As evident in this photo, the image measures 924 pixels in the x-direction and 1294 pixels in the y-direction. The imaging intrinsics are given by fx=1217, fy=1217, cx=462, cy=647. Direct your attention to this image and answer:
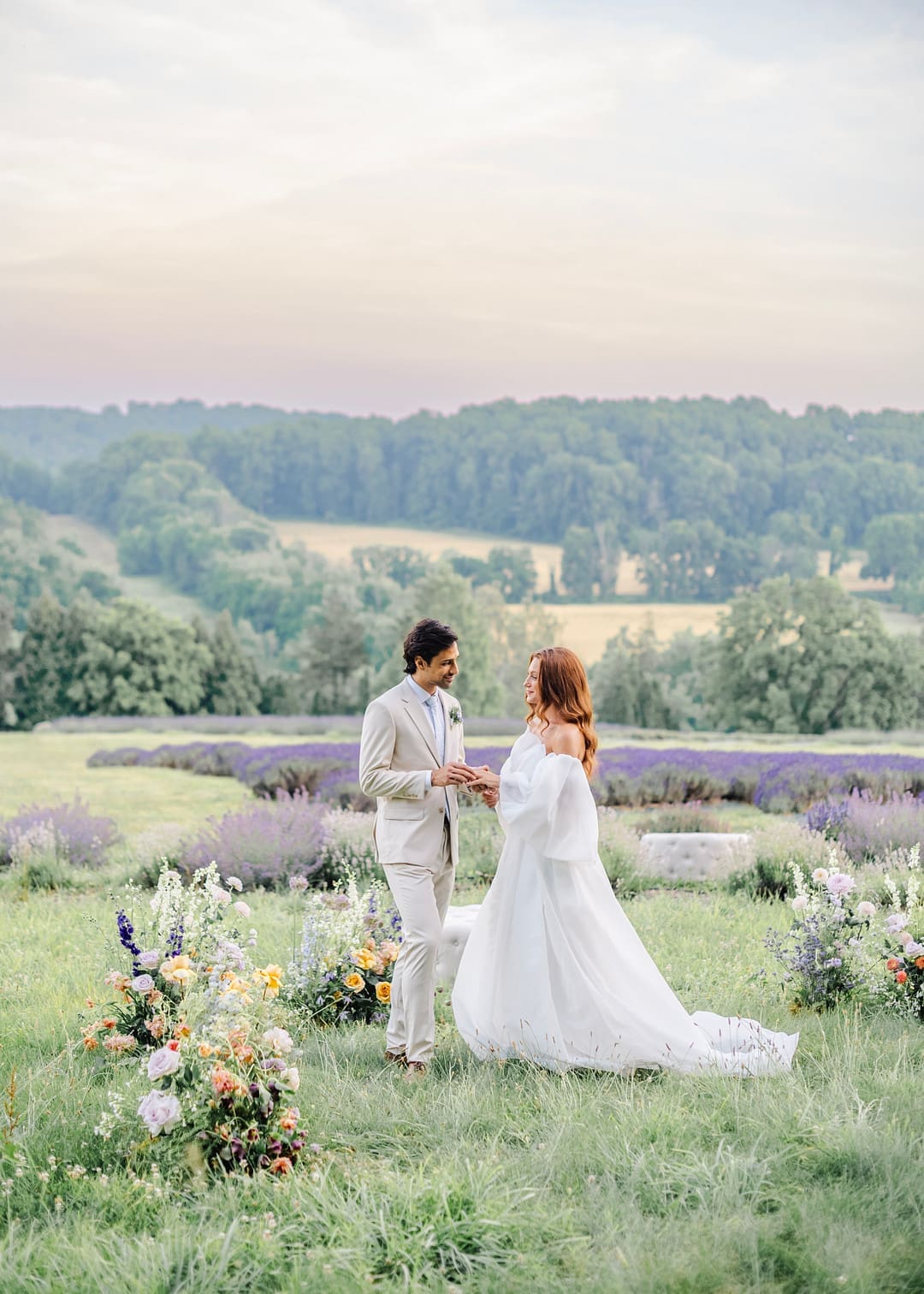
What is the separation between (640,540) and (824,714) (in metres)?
36.6

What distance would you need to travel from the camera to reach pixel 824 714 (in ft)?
142

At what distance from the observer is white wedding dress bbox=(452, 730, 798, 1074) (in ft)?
17.0

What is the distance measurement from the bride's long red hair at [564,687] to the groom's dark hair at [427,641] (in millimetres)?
438

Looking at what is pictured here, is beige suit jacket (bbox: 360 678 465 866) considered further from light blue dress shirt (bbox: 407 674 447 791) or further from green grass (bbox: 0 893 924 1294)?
green grass (bbox: 0 893 924 1294)

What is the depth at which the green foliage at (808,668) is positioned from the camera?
43.3 m

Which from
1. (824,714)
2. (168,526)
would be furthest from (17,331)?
(824,714)

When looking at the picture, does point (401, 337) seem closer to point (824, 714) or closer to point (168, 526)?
point (168, 526)

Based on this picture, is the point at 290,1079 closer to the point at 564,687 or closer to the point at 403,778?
the point at 403,778

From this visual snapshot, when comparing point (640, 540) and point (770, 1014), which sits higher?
point (640, 540)

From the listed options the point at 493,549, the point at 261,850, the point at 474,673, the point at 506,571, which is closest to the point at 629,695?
the point at 474,673

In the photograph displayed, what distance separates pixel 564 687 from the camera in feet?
18.1

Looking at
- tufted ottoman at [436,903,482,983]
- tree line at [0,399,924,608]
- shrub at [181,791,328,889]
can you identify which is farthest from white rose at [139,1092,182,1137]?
tree line at [0,399,924,608]

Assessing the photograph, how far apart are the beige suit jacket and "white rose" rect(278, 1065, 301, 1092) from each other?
51.2 inches

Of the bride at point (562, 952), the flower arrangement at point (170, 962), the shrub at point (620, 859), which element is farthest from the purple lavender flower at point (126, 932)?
the shrub at point (620, 859)
